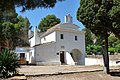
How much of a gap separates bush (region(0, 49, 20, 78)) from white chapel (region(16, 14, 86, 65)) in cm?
2329

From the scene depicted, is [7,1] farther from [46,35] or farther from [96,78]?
[46,35]

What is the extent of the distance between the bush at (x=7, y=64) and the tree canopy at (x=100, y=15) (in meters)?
7.36

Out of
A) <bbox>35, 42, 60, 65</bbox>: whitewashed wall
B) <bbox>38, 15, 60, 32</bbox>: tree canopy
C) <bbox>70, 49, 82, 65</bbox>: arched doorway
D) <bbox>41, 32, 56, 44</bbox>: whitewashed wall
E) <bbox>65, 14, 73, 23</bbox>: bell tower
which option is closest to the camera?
<bbox>35, 42, 60, 65</bbox>: whitewashed wall

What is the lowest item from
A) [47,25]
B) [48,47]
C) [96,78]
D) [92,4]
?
[96,78]

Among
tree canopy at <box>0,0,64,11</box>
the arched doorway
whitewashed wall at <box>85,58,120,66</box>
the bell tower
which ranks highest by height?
the bell tower

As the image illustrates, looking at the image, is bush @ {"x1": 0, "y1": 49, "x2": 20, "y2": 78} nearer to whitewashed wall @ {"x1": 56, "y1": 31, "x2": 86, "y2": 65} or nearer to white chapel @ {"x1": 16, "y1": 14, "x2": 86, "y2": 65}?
white chapel @ {"x1": 16, "y1": 14, "x2": 86, "y2": 65}

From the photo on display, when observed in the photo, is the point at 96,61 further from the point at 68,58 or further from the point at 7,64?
the point at 7,64

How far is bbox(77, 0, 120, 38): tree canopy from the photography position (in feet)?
58.2

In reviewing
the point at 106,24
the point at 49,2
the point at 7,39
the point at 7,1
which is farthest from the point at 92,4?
the point at 7,39

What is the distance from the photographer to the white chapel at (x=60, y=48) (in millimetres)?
41531

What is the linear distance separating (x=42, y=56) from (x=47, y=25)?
33.5m

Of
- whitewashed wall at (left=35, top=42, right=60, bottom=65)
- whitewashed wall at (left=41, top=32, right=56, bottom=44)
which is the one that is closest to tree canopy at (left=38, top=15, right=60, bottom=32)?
whitewashed wall at (left=41, top=32, right=56, bottom=44)

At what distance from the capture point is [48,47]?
42000mm

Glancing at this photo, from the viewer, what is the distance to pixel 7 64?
1614 centimetres
